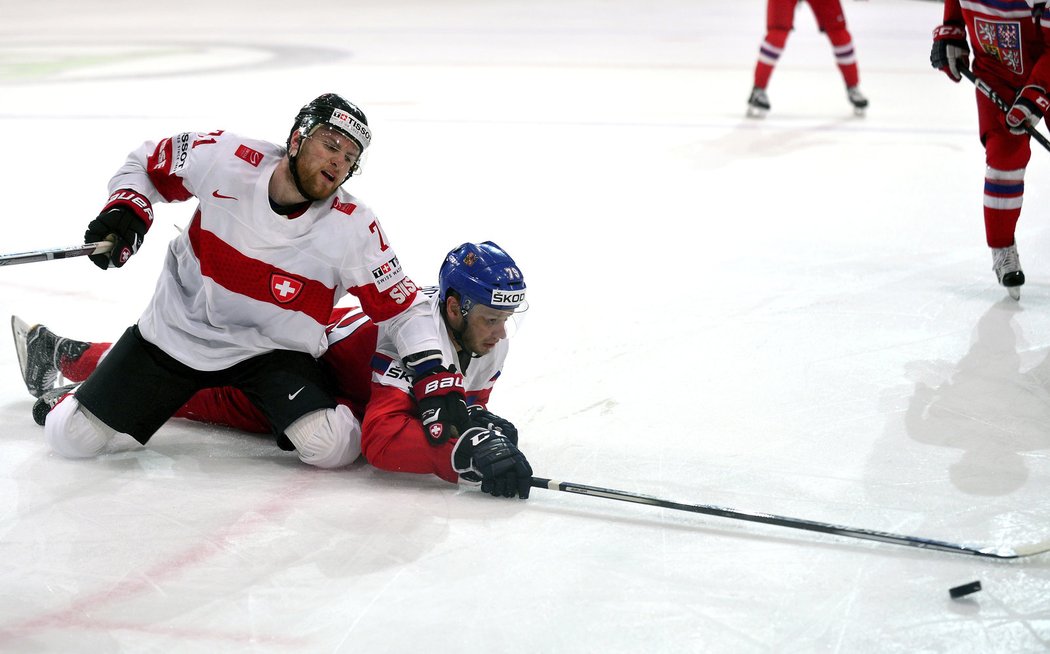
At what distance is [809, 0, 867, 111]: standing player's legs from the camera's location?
22.9 feet

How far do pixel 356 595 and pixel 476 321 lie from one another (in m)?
0.81

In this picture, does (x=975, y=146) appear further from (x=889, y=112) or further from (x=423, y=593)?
(x=423, y=593)

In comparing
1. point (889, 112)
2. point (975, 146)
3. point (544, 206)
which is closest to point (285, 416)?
point (544, 206)

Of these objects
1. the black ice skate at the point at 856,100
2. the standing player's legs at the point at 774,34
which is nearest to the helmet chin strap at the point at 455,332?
the standing player's legs at the point at 774,34

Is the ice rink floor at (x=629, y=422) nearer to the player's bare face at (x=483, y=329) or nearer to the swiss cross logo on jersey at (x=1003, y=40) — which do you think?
the player's bare face at (x=483, y=329)

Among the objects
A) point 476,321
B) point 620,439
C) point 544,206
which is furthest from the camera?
point 544,206

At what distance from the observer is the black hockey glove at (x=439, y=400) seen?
2.57 metres

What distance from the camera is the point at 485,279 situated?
8.63 ft

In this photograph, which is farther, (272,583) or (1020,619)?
(272,583)

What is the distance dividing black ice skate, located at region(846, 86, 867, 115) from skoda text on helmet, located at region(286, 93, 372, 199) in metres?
5.24

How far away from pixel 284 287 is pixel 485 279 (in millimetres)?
496

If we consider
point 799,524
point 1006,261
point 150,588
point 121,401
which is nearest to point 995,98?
point 1006,261

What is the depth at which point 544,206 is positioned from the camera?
520 cm

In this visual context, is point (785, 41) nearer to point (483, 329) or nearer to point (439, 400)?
A: point (483, 329)
